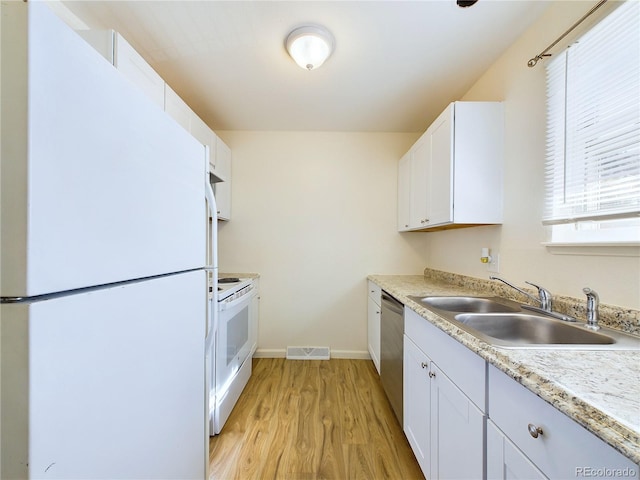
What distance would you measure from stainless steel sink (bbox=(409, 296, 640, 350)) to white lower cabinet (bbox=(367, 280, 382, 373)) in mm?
772

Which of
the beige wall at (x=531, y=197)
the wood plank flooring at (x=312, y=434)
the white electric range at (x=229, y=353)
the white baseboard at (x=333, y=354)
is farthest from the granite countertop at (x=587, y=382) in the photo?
the white baseboard at (x=333, y=354)

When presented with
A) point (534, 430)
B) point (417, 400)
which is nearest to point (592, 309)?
point (534, 430)

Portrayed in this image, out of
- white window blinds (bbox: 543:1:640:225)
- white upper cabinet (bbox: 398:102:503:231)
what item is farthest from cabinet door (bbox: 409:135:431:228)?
white window blinds (bbox: 543:1:640:225)

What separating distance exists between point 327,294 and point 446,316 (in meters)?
1.73

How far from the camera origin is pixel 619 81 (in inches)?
39.6

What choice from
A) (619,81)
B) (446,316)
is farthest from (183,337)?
(619,81)

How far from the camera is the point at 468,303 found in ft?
5.18

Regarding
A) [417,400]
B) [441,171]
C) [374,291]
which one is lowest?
[417,400]

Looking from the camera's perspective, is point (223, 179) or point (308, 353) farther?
point (308, 353)

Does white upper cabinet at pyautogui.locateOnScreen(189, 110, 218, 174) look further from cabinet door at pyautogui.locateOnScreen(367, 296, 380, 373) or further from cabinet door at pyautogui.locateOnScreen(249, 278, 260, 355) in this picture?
cabinet door at pyautogui.locateOnScreen(367, 296, 380, 373)

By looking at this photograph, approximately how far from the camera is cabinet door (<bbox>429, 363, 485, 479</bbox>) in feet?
2.79

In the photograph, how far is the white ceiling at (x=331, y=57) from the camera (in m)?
1.34

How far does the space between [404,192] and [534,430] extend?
7.23 feet

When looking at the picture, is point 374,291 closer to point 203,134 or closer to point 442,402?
point 442,402
